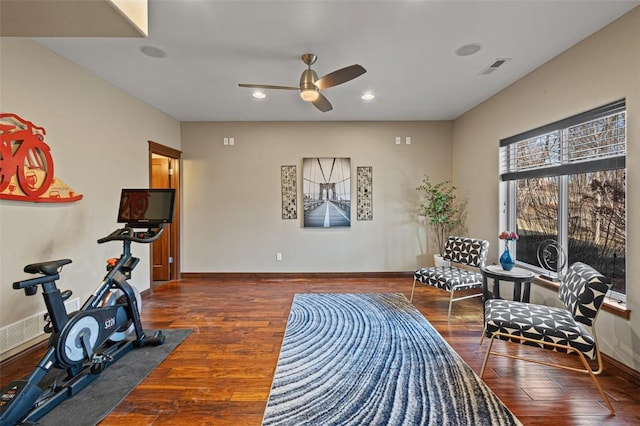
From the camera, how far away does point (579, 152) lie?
259 centimetres

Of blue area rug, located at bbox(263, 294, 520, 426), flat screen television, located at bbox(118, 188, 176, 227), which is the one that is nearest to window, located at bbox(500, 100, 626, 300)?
blue area rug, located at bbox(263, 294, 520, 426)

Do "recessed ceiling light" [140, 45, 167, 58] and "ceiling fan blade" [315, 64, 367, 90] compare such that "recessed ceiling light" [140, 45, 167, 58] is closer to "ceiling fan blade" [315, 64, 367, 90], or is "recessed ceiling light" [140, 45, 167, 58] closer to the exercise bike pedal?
"ceiling fan blade" [315, 64, 367, 90]

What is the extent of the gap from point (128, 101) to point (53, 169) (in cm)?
142

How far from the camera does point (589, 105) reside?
7.93ft

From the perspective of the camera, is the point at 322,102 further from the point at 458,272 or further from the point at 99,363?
the point at 99,363

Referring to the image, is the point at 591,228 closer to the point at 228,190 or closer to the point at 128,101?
the point at 228,190

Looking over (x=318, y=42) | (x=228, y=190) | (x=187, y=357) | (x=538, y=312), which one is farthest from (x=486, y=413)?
(x=228, y=190)

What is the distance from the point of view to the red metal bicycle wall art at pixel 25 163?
2184 millimetres

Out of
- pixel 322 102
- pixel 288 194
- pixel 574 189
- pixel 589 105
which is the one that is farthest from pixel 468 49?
pixel 288 194

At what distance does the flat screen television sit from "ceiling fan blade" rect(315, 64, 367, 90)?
167 centimetres

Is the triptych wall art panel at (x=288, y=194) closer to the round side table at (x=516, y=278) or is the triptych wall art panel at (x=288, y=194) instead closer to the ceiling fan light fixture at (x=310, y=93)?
the ceiling fan light fixture at (x=310, y=93)

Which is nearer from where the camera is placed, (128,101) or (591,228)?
(591,228)

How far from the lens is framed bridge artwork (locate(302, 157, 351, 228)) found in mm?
4793

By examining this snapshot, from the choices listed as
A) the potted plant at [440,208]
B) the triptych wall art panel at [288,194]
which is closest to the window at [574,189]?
the potted plant at [440,208]
